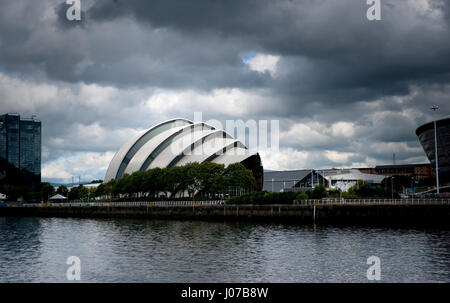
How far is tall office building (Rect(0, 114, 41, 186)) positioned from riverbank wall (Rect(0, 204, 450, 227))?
135m

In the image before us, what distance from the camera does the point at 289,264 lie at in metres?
23.9

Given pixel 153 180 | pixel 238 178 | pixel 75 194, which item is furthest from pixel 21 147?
pixel 238 178

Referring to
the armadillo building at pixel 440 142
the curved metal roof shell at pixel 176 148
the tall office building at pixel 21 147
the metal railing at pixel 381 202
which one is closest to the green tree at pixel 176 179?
the curved metal roof shell at pixel 176 148

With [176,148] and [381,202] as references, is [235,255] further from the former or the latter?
[176,148]

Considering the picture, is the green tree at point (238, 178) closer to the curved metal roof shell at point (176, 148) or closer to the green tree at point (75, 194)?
the curved metal roof shell at point (176, 148)

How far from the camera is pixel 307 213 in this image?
47.3 m

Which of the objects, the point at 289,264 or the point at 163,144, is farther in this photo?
the point at 163,144

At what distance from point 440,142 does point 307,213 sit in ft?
199

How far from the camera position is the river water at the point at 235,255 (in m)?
21.3

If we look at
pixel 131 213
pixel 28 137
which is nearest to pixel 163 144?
pixel 131 213

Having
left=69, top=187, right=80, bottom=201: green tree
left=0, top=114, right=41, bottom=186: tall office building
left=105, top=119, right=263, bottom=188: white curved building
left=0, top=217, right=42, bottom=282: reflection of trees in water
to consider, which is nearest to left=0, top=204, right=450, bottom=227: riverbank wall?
left=0, top=217, right=42, bottom=282: reflection of trees in water

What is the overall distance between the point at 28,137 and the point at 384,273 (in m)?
193

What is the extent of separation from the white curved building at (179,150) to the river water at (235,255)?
44.6 metres
